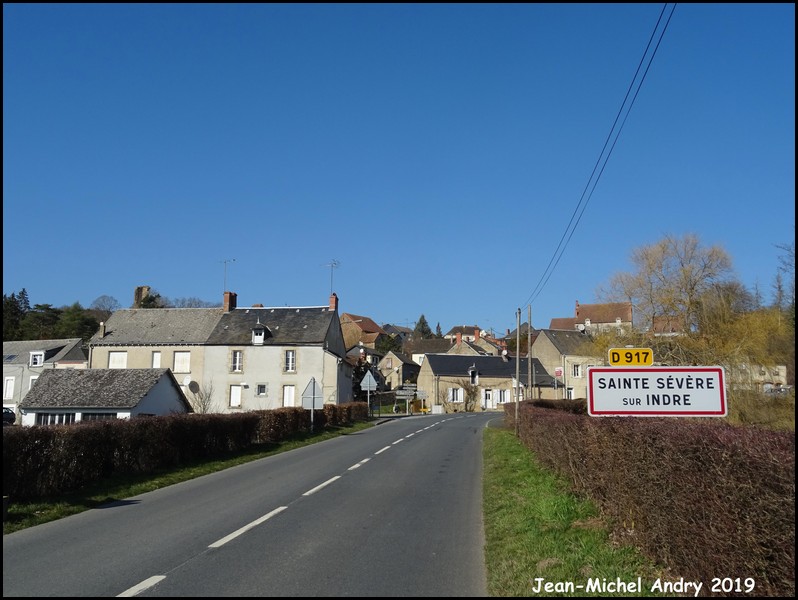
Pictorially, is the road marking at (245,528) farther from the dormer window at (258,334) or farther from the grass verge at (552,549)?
the dormer window at (258,334)

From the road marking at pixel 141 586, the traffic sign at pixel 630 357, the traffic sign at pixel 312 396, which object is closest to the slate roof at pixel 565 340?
the traffic sign at pixel 312 396

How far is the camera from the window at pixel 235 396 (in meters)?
48.8

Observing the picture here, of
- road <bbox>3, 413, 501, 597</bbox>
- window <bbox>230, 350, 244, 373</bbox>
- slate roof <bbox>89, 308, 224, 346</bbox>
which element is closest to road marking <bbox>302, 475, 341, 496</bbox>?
road <bbox>3, 413, 501, 597</bbox>

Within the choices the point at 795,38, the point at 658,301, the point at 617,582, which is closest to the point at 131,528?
the point at 617,582

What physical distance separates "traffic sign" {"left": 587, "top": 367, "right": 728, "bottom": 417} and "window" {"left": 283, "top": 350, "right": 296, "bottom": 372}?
4107 cm

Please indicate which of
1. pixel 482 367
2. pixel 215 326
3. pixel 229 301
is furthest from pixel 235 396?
pixel 482 367

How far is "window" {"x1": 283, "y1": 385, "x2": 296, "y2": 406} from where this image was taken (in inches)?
1892

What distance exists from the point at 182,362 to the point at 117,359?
5.44m

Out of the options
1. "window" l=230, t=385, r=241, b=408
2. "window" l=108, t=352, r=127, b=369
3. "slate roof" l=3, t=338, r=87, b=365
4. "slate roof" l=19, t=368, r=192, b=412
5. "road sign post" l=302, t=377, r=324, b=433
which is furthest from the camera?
"slate roof" l=3, t=338, r=87, b=365

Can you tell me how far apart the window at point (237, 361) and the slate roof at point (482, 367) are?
2616 centimetres

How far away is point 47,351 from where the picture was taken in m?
58.9

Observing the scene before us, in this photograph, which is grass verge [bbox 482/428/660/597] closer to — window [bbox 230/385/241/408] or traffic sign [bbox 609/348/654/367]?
traffic sign [bbox 609/348/654/367]

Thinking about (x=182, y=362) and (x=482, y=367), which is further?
(x=482, y=367)

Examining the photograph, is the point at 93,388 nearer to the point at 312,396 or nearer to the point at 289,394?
the point at 312,396
